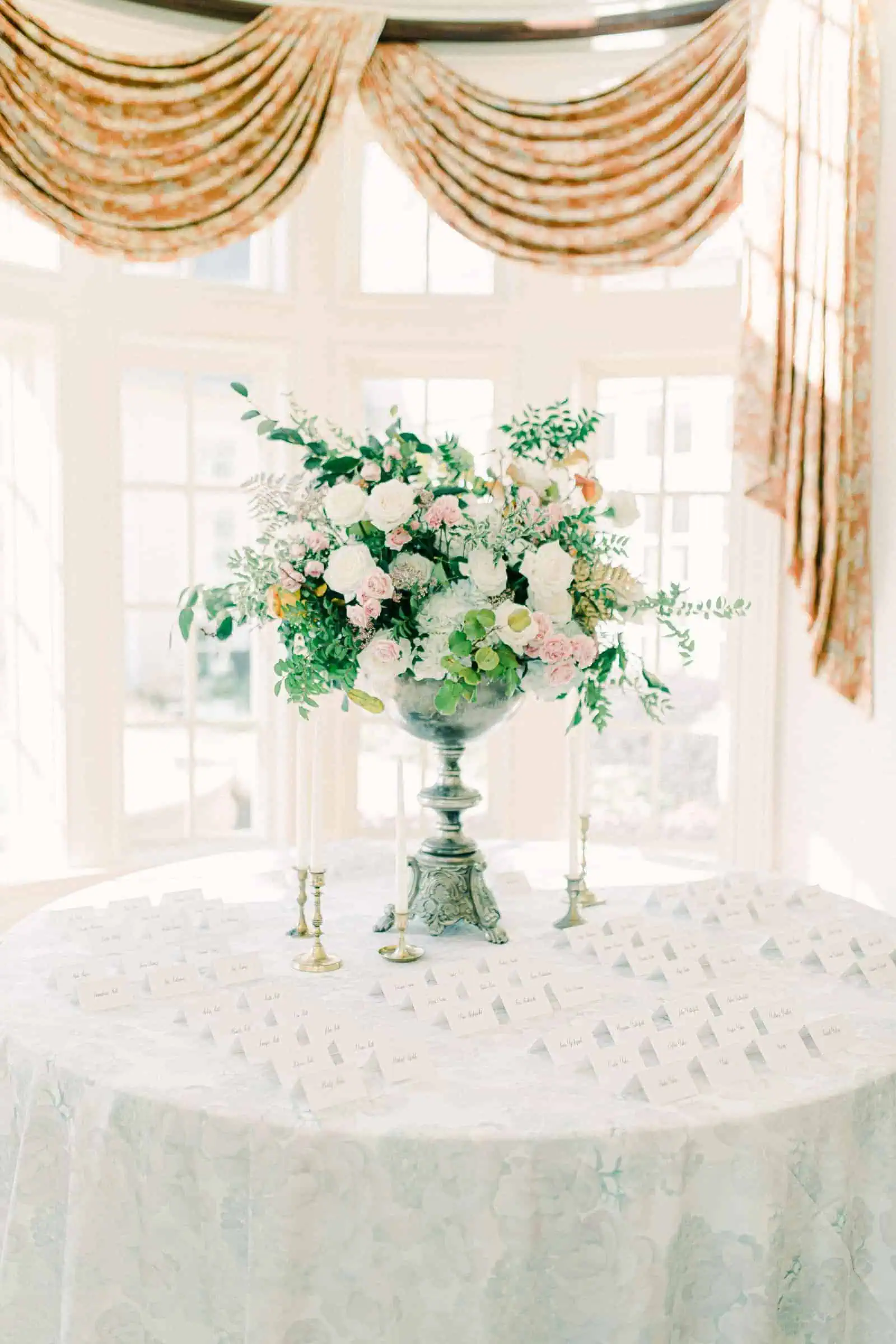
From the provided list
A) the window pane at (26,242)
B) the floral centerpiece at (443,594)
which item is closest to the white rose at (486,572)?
the floral centerpiece at (443,594)

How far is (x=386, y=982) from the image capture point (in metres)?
1.60

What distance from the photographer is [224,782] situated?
362cm

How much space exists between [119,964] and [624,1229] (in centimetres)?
84

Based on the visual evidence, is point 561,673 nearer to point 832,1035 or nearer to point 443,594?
point 443,594

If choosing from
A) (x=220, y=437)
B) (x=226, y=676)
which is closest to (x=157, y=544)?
(x=220, y=437)

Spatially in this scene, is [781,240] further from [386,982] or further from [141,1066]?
[141,1066]

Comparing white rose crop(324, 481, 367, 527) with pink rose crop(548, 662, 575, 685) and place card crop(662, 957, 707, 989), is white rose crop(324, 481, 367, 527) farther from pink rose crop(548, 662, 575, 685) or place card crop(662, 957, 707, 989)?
place card crop(662, 957, 707, 989)

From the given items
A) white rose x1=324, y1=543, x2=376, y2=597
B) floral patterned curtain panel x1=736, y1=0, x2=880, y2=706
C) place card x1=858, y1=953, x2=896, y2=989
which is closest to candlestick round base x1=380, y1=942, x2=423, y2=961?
white rose x1=324, y1=543, x2=376, y2=597

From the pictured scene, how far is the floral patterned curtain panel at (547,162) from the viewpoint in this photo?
3.06 metres

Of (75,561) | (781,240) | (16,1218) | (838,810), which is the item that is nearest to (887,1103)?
(16,1218)

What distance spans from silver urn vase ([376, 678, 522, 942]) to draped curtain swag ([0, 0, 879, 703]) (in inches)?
56.6

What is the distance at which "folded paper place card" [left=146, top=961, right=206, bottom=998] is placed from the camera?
156cm

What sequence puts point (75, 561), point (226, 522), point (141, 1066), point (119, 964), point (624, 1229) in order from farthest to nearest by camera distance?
point (226, 522) → point (75, 561) → point (119, 964) → point (141, 1066) → point (624, 1229)

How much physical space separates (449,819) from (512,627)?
1.37 feet
